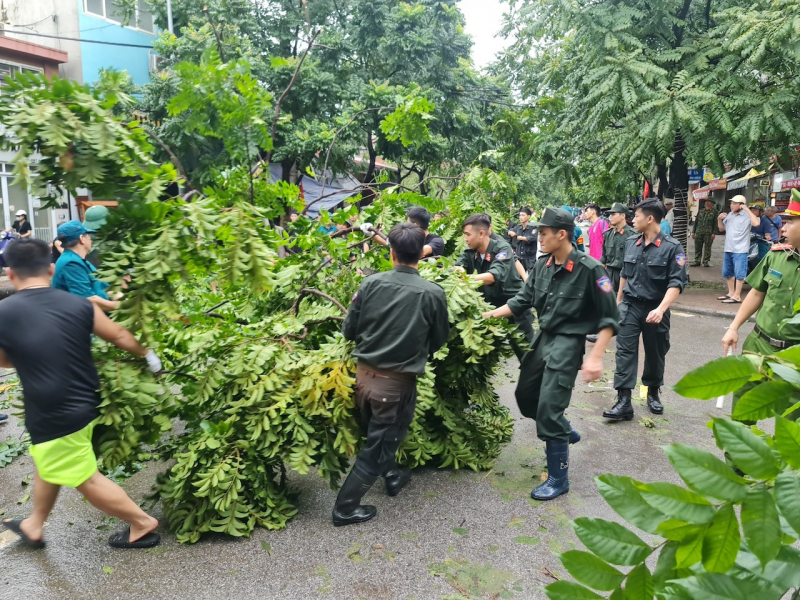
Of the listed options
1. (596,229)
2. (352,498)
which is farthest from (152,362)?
(596,229)

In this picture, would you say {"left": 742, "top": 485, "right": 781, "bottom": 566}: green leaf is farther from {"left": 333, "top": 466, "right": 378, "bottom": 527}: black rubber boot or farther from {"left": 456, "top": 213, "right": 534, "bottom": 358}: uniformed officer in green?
{"left": 456, "top": 213, "right": 534, "bottom": 358}: uniformed officer in green

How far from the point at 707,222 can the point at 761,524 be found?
1887cm

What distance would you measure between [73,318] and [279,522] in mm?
1681

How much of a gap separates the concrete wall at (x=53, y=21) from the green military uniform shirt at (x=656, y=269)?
20504mm

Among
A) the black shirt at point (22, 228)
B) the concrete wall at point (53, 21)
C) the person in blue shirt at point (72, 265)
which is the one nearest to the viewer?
the person in blue shirt at point (72, 265)

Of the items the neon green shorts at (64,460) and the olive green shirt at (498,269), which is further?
the olive green shirt at (498,269)

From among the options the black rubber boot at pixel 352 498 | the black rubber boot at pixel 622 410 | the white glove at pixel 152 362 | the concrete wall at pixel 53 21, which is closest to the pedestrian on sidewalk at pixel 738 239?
the black rubber boot at pixel 622 410

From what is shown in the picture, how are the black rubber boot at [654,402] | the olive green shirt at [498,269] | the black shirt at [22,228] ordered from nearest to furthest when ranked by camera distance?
the olive green shirt at [498,269] < the black rubber boot at [654,402] < the black shirt at [22,228]

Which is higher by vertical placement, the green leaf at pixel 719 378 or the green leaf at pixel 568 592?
the green leaf at pixel 719 378

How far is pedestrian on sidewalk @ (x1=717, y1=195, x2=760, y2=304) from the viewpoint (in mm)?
11961

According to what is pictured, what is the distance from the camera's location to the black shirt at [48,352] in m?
3.20

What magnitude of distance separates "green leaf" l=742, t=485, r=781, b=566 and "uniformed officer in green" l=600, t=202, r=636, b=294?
8.07 m

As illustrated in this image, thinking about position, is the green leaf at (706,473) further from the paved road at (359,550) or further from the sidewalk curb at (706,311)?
the sidewalk curb at (706,311)

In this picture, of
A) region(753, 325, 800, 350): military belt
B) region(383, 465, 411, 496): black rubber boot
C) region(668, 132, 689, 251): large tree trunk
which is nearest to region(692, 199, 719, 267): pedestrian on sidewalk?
region(668, 132, 689, 251): large tree trunk
